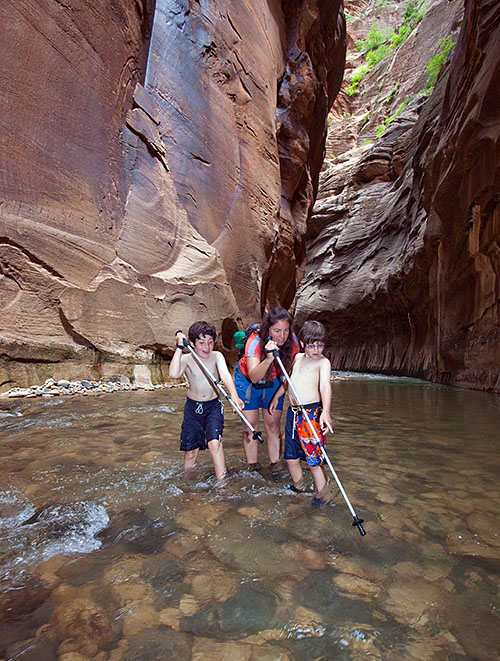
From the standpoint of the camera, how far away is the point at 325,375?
2.90 m

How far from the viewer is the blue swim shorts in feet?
10.4

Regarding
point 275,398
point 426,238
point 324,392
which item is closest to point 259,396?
point 275,398

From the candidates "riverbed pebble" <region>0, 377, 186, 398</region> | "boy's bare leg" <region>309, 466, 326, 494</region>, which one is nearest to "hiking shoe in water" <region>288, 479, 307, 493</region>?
"boy's bare leg" <region>309, 466, 326, 494</region>

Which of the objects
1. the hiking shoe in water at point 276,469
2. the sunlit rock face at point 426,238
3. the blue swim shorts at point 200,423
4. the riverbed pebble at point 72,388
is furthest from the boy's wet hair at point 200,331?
the sunlit rock face at point 426,238

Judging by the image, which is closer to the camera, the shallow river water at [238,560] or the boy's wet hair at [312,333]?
the shallow river water at [238,560]

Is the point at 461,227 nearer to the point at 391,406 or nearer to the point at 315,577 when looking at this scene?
the point at 391,406

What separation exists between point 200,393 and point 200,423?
25 cm

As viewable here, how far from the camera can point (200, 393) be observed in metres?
3.27

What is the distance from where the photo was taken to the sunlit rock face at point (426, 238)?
10.4 m

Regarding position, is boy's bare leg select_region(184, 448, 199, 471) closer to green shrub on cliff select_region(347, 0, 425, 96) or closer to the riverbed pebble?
the riverbed pebble

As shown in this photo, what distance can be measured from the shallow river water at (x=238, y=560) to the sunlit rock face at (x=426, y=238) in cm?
950

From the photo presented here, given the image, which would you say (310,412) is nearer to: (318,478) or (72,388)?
(318,478)

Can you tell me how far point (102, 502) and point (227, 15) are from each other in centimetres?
1636

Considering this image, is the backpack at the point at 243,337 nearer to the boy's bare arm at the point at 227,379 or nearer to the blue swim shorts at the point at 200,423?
the boy's bare arm at the point at 227,379
